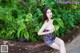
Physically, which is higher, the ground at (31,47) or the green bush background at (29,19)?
the green bush background at (29,19)

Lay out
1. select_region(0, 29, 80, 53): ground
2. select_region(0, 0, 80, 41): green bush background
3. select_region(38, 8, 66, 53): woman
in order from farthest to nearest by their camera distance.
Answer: select_region(0, 0, 80, 41): green bush background → select_region(0, 29, 80, 53): ground → select_region(38, 8, 66, 53): woman

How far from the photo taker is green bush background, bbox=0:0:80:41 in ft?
29.5

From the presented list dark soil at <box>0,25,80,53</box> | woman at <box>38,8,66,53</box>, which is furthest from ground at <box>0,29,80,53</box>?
woman at <box>38,8,66,53</box>

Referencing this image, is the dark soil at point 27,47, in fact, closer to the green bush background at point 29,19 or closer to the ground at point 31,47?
the ground at point 31,47

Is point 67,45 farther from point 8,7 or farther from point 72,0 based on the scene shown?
point 8,7

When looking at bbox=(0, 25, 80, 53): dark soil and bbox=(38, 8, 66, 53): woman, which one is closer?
bbox=(38, 8, 66, 53): woman

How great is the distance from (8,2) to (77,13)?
7.83 ft

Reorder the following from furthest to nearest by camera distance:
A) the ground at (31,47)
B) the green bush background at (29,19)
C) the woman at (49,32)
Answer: the green bush background at (29,19), the ground at (31,47), the woman at (49,32)

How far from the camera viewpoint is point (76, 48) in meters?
8.86

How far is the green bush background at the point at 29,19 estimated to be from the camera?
29.5ft

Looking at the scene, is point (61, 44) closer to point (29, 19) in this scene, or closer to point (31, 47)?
point (31, 47)

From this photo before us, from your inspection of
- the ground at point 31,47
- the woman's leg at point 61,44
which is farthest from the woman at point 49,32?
the ground at point 31,47

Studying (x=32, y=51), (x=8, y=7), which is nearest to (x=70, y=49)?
(x=32, y=51)

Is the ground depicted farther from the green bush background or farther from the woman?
the woman
